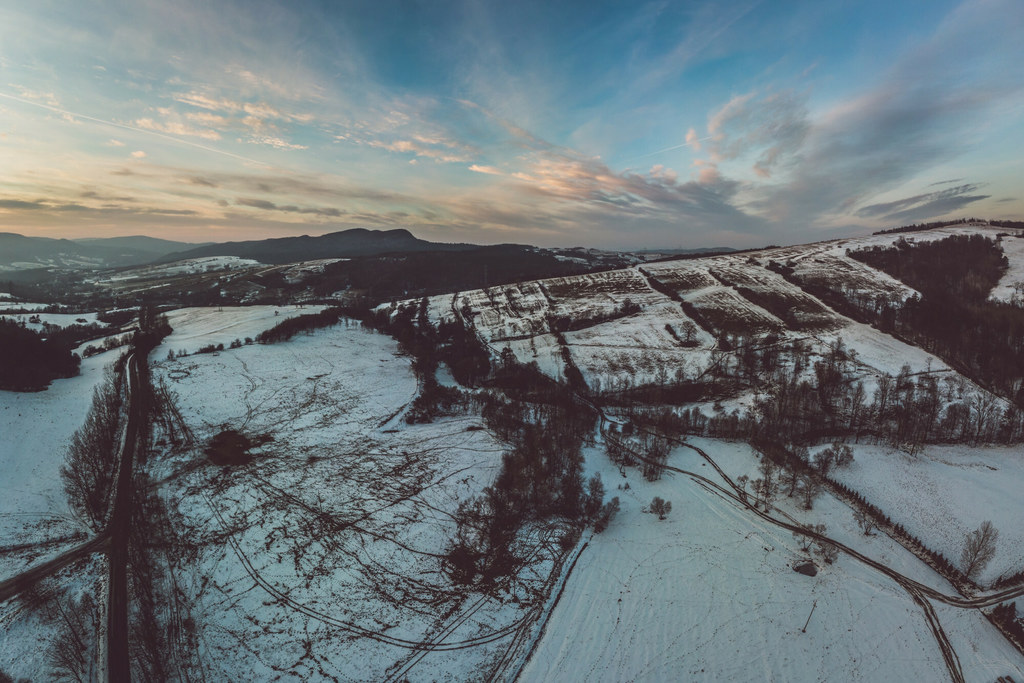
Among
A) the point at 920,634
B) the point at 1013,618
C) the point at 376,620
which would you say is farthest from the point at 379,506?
the point at 1013,618

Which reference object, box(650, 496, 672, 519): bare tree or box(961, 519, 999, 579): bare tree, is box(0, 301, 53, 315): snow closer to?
box(650, 496, 672, 519): bare tree

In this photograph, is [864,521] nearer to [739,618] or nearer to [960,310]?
[739,618]

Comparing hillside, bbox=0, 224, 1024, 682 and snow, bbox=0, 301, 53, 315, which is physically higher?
snow, bbox=0, 301, 53, 315

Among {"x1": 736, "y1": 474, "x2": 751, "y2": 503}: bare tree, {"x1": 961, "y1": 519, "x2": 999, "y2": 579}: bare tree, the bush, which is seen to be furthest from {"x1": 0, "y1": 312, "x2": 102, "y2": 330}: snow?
{"x1": 961, "y1": 519, "x2": 999, "y2": 579}: bare tree

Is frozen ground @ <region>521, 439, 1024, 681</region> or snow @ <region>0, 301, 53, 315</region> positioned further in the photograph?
snow @ <region>0, 301, 53, 315</region>

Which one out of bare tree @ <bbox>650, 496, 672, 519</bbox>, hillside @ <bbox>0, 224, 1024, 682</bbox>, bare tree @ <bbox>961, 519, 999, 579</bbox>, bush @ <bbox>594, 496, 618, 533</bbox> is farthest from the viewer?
bare tree @ <bbox>650, 496, 672, 519</bbox>

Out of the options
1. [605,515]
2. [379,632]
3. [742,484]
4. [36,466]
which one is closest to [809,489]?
[742,484]

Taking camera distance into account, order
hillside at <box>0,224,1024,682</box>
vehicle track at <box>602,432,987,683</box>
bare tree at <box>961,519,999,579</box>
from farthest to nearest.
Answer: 1. bare tree at <box>961,519,999,579</box>
2. vehicle track at <box>602,432,987,683</box>
3. hillside at <box>0,224,1024,682</box>
